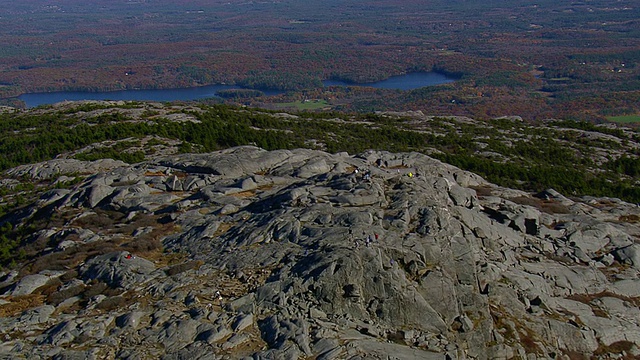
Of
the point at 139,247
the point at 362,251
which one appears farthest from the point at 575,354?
the point at 139,247

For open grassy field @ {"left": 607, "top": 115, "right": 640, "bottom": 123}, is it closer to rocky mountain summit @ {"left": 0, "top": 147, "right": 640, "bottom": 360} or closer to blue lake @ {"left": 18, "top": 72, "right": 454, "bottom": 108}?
blue lake @ {"left": 18, "top": 72, "right": 454, "bottom": 108}

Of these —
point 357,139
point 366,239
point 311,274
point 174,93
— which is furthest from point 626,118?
point 174,93

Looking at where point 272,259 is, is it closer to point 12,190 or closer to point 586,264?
point 586,264

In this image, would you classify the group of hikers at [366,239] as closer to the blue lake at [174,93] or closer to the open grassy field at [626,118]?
the open grassy field at [626,118]

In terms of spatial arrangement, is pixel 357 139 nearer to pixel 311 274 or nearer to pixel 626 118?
pixel 311 274

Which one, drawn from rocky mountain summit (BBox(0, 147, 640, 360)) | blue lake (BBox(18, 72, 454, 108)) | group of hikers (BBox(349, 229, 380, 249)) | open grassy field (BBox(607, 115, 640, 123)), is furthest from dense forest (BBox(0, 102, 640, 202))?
blue lake (BBox(18, 72, 454, 108))
